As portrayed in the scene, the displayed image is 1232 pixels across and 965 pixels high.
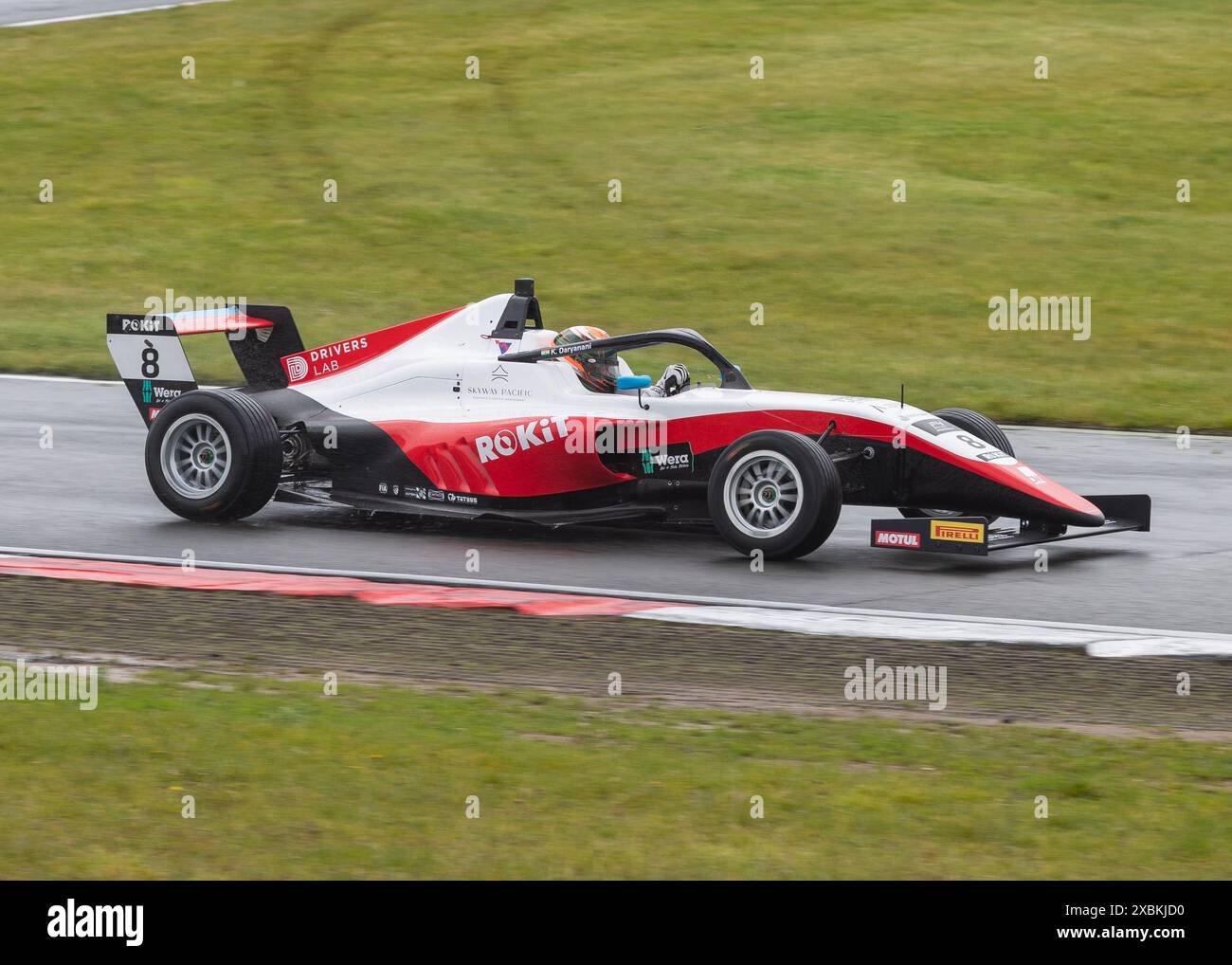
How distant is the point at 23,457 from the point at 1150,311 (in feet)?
46.1

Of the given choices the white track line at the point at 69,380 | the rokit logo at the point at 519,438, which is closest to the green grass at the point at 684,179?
the white track line at the point at 69,380

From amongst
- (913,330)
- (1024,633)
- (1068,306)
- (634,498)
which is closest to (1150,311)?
(1068,306)

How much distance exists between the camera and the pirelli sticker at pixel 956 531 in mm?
10422

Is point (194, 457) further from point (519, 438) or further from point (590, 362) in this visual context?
point (590, 362)

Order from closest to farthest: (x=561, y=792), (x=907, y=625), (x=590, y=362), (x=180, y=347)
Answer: (x=561, y=792), (x=907, y=625), (x=590, y=362), (x=180, y=347)

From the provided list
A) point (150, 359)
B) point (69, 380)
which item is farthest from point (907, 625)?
point (69, 380)

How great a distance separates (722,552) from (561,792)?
16.5 ft

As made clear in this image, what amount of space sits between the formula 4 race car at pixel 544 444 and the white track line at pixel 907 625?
3.24 feet

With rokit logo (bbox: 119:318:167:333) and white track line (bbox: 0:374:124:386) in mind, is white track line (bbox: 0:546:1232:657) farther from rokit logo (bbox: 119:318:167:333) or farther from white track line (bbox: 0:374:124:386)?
white track line (bbox: 0:374:124:386)

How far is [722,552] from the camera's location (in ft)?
37.0

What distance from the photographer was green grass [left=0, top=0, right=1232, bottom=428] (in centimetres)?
2188

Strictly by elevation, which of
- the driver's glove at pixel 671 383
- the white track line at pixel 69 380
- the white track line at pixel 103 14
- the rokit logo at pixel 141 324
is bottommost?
the driver's glove at pixel 671 383

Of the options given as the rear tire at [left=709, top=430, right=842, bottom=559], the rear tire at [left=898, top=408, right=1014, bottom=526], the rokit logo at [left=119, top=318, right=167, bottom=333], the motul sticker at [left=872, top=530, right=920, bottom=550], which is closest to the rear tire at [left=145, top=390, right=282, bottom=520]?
the rokit logo at [left=119, top=318, right=167, bottom=333]

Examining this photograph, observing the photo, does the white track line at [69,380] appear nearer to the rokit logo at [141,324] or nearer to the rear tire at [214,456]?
the rokit logo at [141,324]
